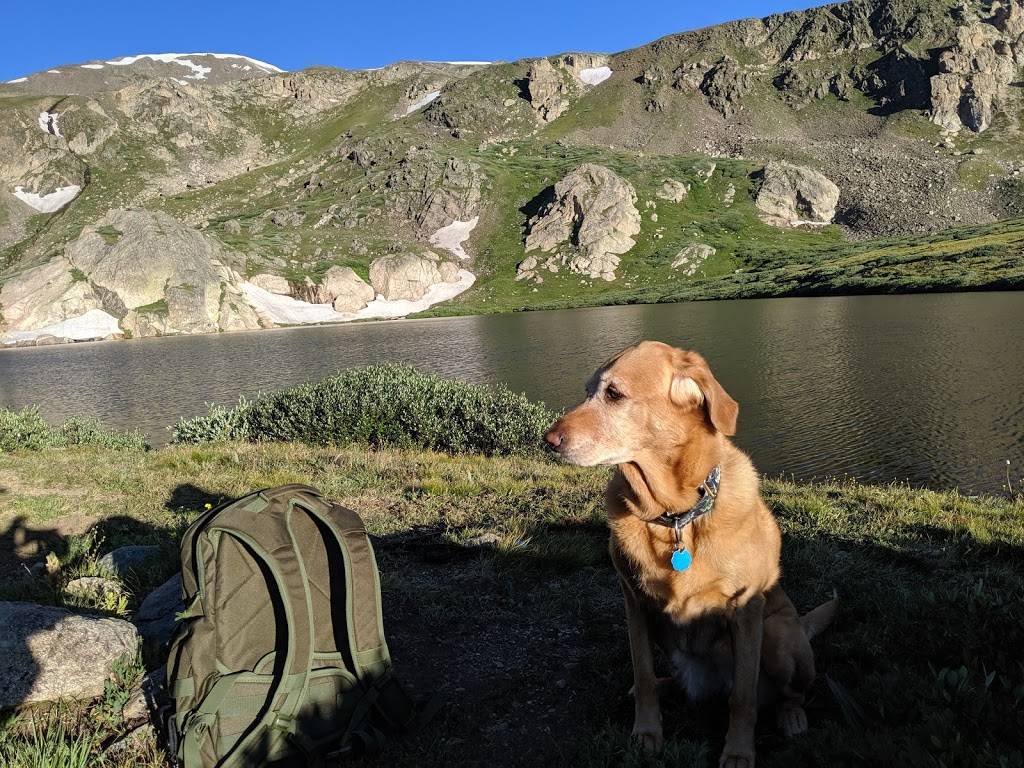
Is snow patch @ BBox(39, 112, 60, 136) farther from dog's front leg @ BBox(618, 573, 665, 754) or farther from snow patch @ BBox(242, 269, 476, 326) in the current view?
dog's front leg @ BBox(618, 573, 665, 754)

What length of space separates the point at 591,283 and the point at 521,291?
14.2 meters

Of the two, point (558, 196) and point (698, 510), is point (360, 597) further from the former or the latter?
point (558, 196)

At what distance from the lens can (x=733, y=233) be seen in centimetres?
12875

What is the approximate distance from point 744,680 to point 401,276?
117 metres

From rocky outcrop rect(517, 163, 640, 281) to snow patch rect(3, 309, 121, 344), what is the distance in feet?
237

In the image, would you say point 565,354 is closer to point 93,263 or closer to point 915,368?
point 915,368

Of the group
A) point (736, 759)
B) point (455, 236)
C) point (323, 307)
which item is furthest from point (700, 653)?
point (455, 236)

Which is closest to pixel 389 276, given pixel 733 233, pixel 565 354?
pixel 733 233

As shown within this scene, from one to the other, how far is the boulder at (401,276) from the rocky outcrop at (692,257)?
163 feet

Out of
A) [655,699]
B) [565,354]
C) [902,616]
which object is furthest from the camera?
[565,354]

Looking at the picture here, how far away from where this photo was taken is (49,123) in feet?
591

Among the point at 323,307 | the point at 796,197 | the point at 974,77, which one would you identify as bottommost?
the point at 323,307

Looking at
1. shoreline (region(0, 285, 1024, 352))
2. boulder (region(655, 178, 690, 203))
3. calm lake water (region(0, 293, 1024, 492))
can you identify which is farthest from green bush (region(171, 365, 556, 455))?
boulder (region(655, 178, 690, 203))

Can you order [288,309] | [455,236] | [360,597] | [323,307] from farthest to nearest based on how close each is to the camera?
[455,236]
[323,307]
[288,309]
[360,597]
